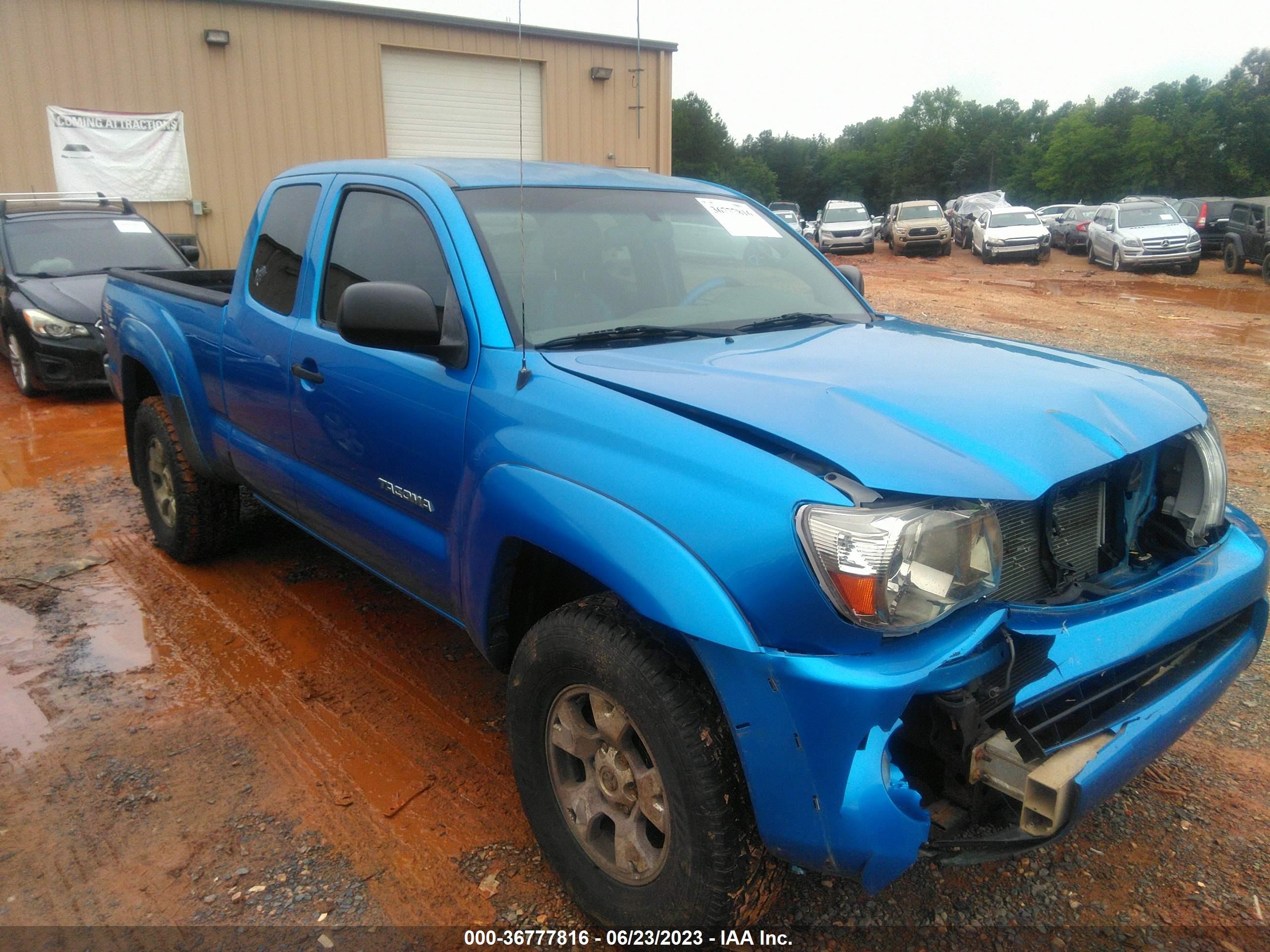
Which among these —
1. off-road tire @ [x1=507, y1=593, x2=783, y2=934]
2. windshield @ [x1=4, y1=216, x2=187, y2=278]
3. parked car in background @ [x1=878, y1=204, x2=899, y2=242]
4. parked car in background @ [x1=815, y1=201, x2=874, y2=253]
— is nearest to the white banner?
windshield @ [x1=4, y1=216, x2=187, y2=278]

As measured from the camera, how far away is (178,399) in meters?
4.43

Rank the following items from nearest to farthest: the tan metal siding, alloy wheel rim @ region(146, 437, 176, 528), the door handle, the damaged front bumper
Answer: the damaged front bumper < the door handle < alloy wheel rim @ region(146, 437, 176, 528) < the tan metal siding

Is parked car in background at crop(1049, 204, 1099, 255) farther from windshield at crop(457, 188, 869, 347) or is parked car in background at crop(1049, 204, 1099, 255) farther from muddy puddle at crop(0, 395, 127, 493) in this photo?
windshield at crop(457, 188, 869, 347)

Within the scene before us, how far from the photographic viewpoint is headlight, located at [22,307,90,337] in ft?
28.4

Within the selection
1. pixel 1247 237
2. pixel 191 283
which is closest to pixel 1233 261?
pixel 1247 237

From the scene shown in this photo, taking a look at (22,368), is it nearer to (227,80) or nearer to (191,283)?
(191,283)

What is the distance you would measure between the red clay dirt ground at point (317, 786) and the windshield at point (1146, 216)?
835 inches

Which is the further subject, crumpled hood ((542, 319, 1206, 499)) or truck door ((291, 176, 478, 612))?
truck door ((291, 176, 478, 612))

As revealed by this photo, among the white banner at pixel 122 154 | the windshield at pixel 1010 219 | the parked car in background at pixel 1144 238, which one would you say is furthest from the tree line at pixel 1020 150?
the white banner at pixel 122 154

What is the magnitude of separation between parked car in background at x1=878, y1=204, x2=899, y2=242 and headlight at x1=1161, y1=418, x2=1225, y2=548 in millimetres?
30619

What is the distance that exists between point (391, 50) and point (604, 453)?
17.2 metres

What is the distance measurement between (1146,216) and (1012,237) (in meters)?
3.77

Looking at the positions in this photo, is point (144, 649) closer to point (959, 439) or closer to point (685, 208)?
point (685, 208)

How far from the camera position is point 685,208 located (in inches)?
139
